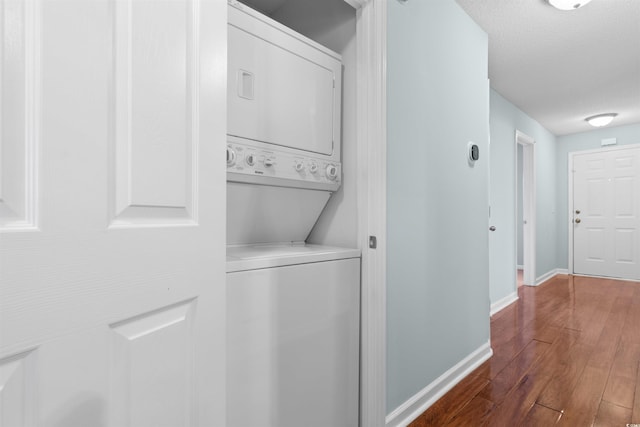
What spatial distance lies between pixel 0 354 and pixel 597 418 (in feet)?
8.01

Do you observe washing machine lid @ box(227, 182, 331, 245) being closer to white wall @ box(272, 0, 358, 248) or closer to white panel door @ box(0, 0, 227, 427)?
white wall @ box(272, 0, 358, 248)

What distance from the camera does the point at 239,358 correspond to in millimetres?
1075

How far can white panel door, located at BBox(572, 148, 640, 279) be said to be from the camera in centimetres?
496

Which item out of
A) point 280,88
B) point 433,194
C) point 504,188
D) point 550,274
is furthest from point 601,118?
point 280,88

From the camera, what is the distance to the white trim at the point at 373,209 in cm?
149

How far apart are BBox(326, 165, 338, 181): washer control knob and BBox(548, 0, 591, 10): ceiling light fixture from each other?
1861 millimetres

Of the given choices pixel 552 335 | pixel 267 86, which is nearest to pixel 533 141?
pixel 552 335

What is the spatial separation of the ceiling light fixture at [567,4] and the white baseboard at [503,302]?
2683 mm

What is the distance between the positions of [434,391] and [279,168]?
156 centimetres

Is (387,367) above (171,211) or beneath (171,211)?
beneath

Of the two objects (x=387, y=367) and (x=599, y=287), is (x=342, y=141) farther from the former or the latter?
(x=599, y=287)

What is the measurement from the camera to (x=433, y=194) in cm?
190

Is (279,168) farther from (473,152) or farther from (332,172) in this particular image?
(473,152)

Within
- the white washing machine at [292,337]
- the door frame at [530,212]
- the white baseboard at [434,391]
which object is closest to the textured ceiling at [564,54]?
the door frame at [530,212]
